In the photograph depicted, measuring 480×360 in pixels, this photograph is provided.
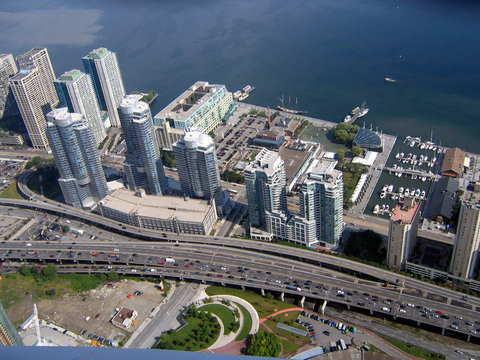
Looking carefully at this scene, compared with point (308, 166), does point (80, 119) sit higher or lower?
higher

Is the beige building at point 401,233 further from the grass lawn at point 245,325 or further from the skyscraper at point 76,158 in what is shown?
the skyscraper at point 76,158

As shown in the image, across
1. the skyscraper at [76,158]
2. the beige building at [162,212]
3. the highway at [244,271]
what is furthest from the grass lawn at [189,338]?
the skyscraper at [76,158]

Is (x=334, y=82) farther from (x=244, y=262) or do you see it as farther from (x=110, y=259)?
(x=110, y=259)

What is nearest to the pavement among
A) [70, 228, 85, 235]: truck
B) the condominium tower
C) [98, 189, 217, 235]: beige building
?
[98, 189, 217, 235]: beige building

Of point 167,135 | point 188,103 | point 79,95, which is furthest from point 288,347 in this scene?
point 79,95

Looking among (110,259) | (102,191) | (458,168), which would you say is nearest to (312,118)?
(458,168)

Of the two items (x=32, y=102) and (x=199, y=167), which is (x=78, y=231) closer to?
(x=199, y=167)
